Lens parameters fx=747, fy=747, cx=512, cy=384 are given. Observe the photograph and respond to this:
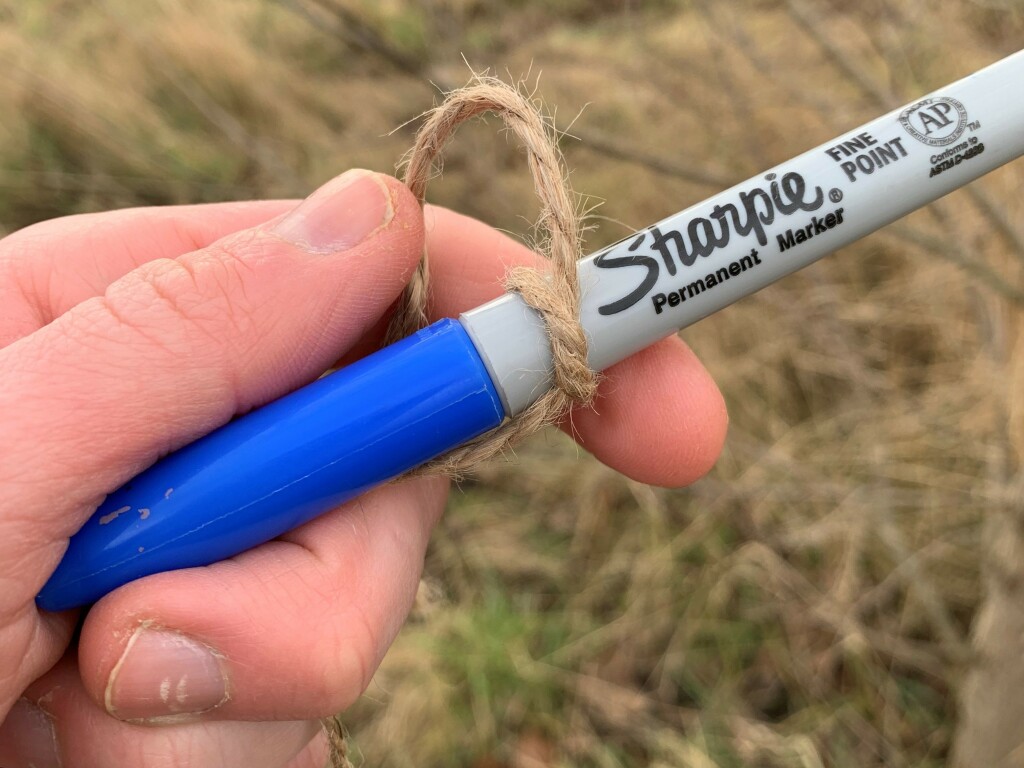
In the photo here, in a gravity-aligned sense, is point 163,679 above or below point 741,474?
above

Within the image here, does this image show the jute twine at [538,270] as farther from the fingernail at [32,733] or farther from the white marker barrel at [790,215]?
the fingernail at [32,733]

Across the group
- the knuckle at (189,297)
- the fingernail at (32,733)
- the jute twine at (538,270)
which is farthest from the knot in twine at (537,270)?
the fingernail at (32,733)

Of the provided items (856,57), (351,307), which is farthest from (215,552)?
(856,57)

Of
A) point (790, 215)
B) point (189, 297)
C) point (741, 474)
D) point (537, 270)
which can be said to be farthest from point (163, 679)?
point (741, 474)

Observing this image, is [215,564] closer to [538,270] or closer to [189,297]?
[189,297]

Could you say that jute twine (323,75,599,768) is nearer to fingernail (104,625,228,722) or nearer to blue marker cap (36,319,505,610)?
blue marker cap (36,319,505,610)

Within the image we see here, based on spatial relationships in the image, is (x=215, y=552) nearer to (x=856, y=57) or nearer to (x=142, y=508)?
(x=142, y=508)
